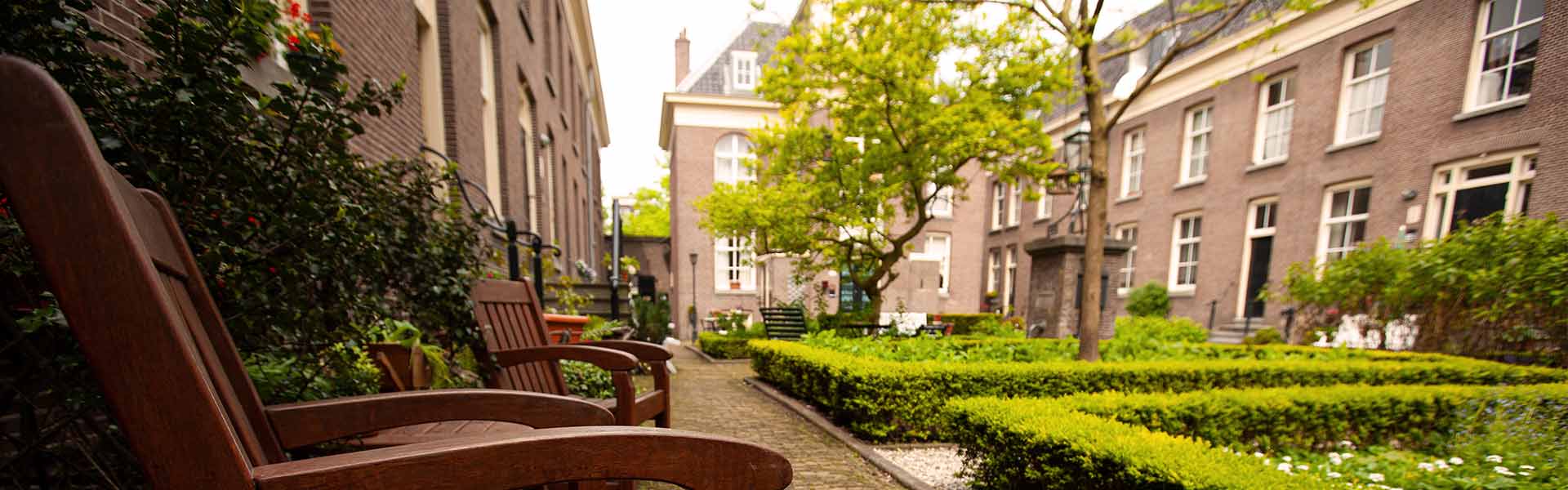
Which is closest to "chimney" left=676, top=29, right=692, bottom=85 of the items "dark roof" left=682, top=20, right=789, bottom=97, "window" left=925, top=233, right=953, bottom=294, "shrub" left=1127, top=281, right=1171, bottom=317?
"dark roof" left=682, top=20, right=789, bottom=97

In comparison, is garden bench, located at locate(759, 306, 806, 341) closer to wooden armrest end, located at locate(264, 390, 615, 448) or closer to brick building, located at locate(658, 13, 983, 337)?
brick building, located at locate(658, 13, 983, 337)

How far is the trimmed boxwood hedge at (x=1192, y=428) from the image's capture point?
1.95m

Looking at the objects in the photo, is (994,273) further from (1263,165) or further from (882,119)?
(882,119)

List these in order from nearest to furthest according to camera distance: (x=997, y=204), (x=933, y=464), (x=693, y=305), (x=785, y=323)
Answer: (x=933, y=464)
(x=785, y=323)
(x=693, y=305)
(x=997, y=204)

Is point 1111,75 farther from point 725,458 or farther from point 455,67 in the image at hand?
point 725,458

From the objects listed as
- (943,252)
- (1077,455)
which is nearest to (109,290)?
(1077,455)

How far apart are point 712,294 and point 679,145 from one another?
16.2 ft

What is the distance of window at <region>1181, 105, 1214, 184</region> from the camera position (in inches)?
548

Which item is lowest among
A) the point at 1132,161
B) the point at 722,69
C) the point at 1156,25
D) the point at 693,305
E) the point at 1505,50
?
the point at 693,305

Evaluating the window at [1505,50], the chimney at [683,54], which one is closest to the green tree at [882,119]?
the window at [1505,50]

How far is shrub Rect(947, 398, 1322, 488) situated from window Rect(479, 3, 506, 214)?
5.96 meters

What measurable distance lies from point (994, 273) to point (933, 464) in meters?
19.2

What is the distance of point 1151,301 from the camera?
1397 cm

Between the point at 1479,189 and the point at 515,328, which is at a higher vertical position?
the point at 1479,189
